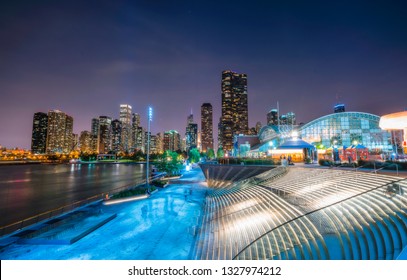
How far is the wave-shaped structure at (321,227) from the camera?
6.05m

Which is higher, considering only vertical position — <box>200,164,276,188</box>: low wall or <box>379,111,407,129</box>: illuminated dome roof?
<box>379,111,407,129</box>: illuminated dome roof

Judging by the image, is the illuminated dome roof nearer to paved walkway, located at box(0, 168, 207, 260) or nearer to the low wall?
paved walkway, located at box(0, 168, 207, 260)

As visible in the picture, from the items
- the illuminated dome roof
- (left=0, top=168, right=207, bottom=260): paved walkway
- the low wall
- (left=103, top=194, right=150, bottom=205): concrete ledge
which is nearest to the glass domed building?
the low wall

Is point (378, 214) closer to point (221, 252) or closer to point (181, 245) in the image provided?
point (221, 252)

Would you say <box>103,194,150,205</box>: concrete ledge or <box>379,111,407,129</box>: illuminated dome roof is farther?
<box>103,194,150,205</box>: concrete ledge

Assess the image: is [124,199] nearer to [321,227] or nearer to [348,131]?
[321,227]

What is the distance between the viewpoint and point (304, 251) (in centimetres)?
644

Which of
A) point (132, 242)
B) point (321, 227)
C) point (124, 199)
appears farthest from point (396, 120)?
point (124, 199)

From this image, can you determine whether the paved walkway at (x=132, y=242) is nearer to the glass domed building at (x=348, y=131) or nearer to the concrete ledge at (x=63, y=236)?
the concrete ledge at (x=63, y=236)

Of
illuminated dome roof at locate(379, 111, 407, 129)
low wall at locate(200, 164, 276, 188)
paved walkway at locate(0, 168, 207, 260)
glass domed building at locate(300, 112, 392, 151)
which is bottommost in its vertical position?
paved walkway at locate(0, 168, 207, 260)

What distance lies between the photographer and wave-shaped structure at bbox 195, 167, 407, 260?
6047 mm

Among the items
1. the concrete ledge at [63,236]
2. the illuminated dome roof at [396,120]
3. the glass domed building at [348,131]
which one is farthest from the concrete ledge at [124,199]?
the glass domed building at [348,131]

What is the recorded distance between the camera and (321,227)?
6707 millimetres

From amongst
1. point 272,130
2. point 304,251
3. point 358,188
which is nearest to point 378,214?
point 304,251
